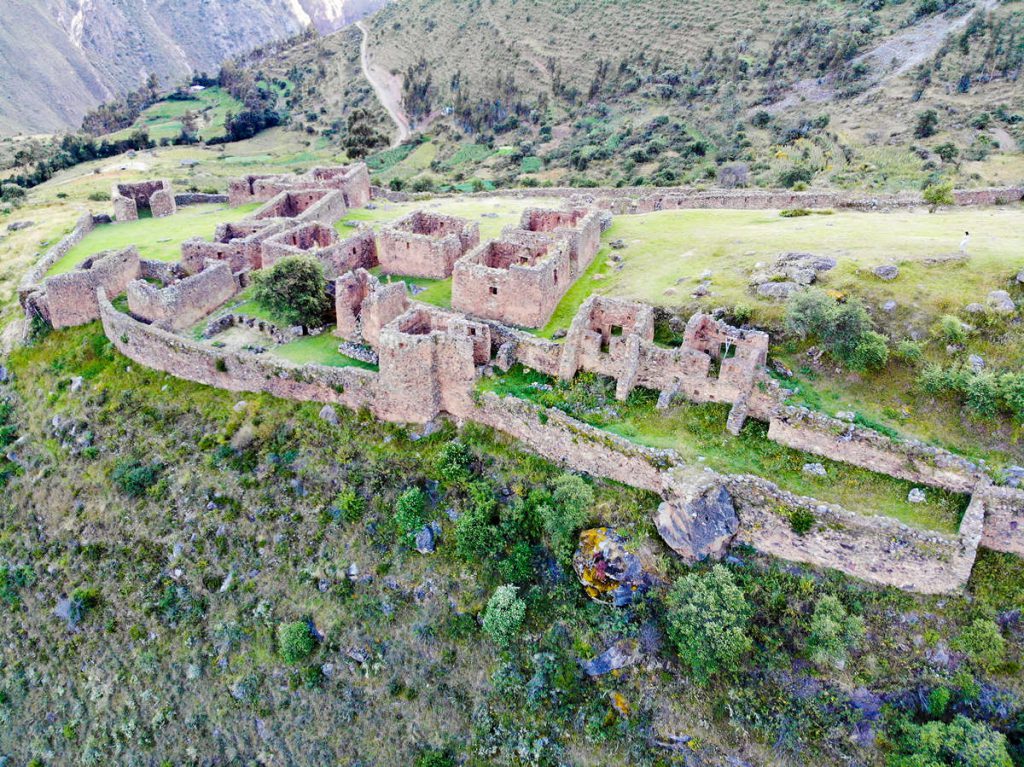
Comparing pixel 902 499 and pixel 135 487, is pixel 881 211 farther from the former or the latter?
pixel 135 487

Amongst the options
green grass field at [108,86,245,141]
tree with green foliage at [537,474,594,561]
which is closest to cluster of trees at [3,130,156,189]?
green grass field at [108,86,245,141]

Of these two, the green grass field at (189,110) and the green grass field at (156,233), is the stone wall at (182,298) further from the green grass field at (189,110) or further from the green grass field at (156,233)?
the green grass field at (189,110)

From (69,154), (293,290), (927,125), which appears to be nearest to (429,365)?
(293,290)

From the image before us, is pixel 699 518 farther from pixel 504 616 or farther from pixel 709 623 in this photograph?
pixel 504 616

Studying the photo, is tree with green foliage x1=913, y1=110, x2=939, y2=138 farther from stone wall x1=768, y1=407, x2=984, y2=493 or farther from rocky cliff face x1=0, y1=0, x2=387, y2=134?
rocky cliff face x1=0, y1=0, x2=387, y2=134

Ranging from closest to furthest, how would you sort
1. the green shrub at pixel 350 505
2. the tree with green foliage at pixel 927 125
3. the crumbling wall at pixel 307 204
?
the green shrub at pixel 350 505
the crumbling wall at pixel 307 204
the tree with green foliage at pixel 927 125

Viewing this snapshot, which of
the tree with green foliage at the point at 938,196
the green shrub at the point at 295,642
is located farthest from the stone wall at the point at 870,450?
the tree with green foliage at the point at 938,196
